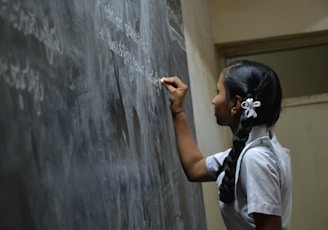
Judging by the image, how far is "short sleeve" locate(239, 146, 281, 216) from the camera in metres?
1.38

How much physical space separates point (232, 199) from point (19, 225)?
750mm

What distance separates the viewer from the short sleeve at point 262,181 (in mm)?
1381

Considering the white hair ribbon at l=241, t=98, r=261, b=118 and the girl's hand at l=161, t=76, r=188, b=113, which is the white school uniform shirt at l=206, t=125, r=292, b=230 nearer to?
the white hair ribbon at l=241, t=98, r=261, b=118

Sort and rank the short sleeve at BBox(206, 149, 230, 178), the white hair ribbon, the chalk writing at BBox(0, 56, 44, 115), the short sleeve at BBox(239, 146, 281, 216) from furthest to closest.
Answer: the short sleeve at BBox(206, 149, 230, 178)
the white hair ribbon
the short sleeve at BBox(239, 146, 281, 216)
the chalk writing at BBox(0, 56, 44, 115)

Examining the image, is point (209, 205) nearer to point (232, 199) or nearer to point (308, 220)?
point (308, 220)

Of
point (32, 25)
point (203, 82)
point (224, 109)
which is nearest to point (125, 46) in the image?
point (224, 109)

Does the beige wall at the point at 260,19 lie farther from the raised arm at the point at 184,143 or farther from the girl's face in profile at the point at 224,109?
the girl's face in profile at the point at 224,109

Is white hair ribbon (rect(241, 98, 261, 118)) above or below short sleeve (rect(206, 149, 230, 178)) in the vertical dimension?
above

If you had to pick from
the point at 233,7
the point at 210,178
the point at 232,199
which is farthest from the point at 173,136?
the point at 233,7

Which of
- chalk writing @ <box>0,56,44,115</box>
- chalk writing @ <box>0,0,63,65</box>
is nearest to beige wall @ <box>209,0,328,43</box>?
chalk writing @ <box>0,0,63,65</box>

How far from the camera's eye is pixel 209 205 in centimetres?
287

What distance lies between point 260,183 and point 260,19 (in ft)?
7.92

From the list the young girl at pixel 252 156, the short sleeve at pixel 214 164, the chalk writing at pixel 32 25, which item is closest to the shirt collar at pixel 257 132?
the young girl at pixel 252 156

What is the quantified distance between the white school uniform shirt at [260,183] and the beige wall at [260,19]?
2154mm
